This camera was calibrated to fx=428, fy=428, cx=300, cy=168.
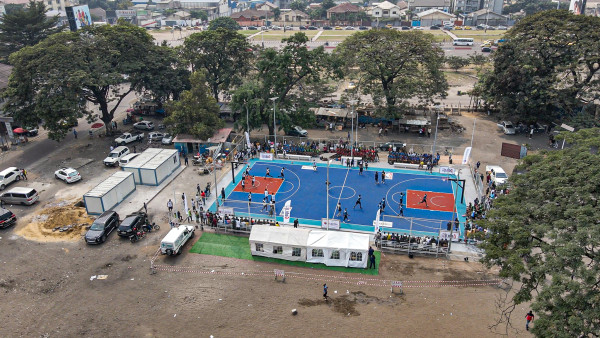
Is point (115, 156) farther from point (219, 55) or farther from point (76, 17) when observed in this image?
point (76, 17)

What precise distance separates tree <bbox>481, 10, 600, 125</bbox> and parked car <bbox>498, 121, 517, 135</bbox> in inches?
49.5

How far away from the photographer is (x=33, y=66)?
146 ft

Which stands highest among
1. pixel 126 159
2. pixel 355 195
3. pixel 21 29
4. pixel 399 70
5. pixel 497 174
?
pixel 21 29

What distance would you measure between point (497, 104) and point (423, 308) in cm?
3600

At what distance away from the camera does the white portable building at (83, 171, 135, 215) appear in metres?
34.4

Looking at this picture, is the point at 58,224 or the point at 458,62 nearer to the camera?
the point at 58,224

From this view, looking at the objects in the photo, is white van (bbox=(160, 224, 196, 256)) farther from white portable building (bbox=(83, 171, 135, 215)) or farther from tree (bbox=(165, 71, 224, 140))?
tree (bbox=(165, 71, 224, 140))

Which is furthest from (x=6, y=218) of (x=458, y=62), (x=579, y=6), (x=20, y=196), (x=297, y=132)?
(x=579, y=6)

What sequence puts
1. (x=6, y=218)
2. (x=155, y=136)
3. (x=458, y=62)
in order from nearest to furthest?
(x=6, y=218) < (x=155, y=136) < (x=458, y=62)

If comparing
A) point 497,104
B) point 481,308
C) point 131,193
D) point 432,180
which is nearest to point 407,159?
point 432,180

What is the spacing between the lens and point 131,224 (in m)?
31.5

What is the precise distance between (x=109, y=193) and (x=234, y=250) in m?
12.6

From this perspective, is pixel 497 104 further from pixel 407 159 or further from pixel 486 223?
pixel 486 223

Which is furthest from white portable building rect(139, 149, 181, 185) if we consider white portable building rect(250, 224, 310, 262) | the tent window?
the tent window
